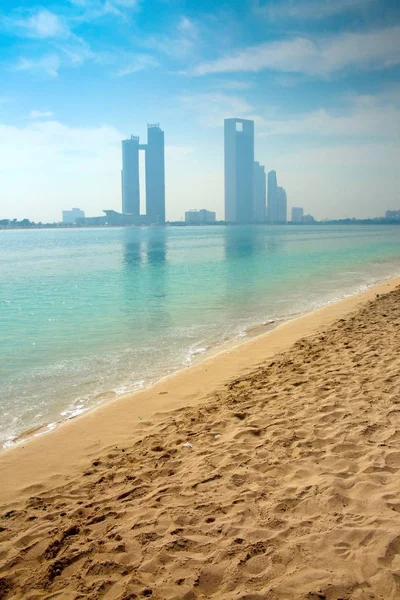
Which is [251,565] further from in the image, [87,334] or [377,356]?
[87,334]

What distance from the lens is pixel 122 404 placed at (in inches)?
280

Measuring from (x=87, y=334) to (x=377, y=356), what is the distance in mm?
8082

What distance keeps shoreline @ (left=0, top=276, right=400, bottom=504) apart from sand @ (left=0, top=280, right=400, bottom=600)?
1.1 inches

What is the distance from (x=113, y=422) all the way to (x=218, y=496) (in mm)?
2702

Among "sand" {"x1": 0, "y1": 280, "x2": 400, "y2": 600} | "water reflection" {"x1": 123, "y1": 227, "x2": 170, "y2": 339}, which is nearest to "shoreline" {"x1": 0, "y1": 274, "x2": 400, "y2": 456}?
"sand" {"x1": 0, "y1": 280, "x2": 400, "y2": 600}

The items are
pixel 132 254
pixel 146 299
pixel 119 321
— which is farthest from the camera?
pixel 132 254

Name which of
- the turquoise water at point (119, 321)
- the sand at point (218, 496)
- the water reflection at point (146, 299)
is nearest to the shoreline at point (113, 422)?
the sand at point (218, 496)

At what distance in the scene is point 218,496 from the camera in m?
4.12

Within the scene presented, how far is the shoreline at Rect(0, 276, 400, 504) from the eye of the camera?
16.8 feet

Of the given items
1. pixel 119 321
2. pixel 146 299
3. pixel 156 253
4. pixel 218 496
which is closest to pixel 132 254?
pixel 156 253

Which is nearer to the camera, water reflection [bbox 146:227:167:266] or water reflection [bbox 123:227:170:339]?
water reflection [bbox 123:227:170:339]

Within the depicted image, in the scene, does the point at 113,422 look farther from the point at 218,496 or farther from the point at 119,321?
the point at 119,321

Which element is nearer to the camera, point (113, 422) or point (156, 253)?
point (113, 422)

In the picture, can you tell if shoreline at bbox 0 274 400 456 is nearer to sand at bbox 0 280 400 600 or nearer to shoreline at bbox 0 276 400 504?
shoreline at bbox 0 276 400 504
